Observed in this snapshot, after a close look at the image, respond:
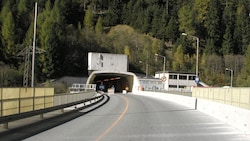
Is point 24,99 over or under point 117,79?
over

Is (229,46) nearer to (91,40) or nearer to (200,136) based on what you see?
(91,40)

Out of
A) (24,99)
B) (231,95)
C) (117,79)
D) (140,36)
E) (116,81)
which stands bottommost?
(116,81)

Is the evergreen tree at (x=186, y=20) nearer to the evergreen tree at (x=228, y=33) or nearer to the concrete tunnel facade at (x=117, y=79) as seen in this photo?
the evergreen tree at (x=228, y=33)

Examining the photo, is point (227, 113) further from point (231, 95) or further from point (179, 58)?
point (179, 58)

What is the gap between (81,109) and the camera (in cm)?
2773

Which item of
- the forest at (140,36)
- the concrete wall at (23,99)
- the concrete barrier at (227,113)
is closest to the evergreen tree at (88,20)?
the forest at (140,36)

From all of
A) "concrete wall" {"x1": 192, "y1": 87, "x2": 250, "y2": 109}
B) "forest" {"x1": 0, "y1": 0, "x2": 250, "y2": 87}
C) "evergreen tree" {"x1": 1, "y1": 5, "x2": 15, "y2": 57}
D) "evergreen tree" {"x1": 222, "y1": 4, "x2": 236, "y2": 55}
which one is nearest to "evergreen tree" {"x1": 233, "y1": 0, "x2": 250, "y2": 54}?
"forest" {"x1": 0, "y1": 0, "x2": 250, "y2": 87}

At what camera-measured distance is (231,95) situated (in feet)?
107

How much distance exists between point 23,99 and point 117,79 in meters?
116

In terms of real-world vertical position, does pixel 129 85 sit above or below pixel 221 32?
below

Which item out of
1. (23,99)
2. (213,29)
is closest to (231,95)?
(23,99)

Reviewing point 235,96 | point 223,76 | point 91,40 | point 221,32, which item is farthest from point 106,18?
point 235,96

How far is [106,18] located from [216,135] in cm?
18221

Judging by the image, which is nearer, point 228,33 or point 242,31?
point 228,33
